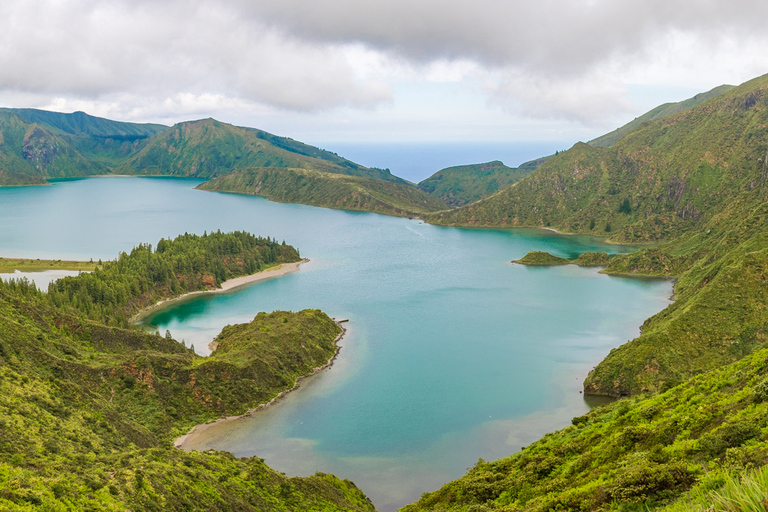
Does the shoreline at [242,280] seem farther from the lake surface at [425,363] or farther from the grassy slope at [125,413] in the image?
the grassy slope at [125,413]

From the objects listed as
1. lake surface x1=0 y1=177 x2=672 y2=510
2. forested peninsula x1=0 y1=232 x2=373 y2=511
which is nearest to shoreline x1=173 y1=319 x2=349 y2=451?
forested peninsula x1=0 y1=232 x2=373 y2=511

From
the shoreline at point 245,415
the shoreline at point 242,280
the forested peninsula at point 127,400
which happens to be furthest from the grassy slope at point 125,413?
the shoreline at point 242,280

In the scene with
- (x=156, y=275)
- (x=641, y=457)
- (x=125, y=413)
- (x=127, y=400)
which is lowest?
(x=125, y=413)

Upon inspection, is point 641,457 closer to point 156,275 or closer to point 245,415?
point 245,415

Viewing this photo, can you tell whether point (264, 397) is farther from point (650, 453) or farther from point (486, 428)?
point (650, 453)

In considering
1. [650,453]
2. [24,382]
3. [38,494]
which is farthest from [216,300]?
[650,453]

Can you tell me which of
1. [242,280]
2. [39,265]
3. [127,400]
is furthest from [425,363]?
[39,265]
